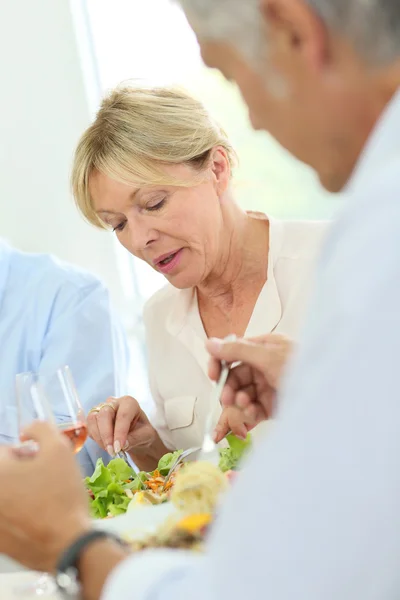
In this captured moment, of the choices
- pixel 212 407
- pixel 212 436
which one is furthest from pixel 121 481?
pixel 212 407

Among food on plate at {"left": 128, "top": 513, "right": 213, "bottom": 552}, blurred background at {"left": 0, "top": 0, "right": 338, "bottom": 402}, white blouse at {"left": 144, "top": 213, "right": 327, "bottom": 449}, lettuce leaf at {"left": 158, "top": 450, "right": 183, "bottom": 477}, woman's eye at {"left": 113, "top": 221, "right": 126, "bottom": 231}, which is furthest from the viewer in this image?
blurred background at {"left": 0, "top": 0, "right": 338, "bottom": 402}

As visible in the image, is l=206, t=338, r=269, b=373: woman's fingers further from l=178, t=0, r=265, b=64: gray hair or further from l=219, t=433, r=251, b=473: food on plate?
l=178, t=0, r=265, b=64: gray hair

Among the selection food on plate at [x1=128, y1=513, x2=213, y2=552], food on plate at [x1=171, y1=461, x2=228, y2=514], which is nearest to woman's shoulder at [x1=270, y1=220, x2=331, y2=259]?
food on plate at [x1=171, y1=461, x2=228, y2=514]

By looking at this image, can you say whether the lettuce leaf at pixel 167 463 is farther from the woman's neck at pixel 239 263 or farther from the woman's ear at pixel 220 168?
the woman's ear at pixel 220 168

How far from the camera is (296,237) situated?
7.58 ft

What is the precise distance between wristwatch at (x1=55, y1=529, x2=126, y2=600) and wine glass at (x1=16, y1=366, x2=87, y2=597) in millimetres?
197

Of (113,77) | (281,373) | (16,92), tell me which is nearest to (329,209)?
(113,77)

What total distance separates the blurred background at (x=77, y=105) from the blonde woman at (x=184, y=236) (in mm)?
1600

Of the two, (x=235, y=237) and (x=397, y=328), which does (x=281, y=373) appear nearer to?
(x=397, y=328)

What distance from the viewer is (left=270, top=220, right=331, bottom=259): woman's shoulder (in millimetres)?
2273

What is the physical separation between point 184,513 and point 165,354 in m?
1.31

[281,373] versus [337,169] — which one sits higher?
[337,169]

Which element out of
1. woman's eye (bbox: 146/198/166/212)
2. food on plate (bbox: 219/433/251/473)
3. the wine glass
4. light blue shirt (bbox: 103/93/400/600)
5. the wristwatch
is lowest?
food on plate (bbox: 219/433/251/473)

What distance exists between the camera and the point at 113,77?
13.8 ft
